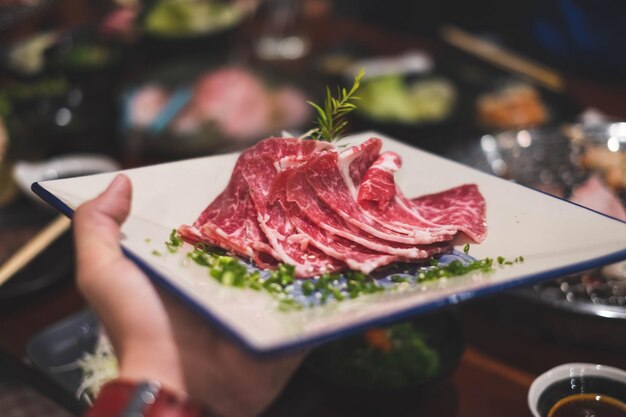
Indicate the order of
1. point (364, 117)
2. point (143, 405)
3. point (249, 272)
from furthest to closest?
point (364, 117), point (249, 272), point (143, 405)

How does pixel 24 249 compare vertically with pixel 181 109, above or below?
below

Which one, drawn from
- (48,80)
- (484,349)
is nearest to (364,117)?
(484,349)

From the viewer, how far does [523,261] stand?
4.28ft

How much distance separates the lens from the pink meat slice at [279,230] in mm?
1347

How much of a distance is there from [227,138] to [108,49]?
126 cm

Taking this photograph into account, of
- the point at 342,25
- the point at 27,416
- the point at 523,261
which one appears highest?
the point at 342,25

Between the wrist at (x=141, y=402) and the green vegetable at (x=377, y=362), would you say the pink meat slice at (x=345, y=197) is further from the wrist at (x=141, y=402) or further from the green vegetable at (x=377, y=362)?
the wrist at (x=141, y=402)

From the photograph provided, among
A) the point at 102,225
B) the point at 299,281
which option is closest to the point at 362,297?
the point at 299,281

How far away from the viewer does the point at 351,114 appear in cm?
313

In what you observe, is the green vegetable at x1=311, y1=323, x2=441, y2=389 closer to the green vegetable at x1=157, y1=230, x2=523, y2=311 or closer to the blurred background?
the blurred background

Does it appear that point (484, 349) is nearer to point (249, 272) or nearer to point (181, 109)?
point (249, 272)

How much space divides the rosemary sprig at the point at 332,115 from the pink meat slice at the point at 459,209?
0.93 feet

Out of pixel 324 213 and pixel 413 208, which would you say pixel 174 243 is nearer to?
pixel 324 213

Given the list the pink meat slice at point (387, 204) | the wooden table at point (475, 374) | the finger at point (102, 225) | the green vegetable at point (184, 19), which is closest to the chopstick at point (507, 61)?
the green vegetable at point (184, 19)
